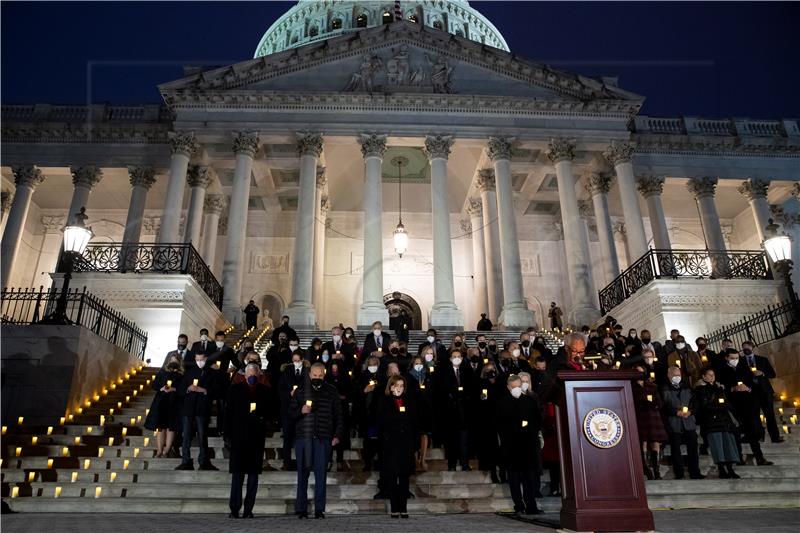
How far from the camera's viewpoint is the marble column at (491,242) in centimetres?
2705

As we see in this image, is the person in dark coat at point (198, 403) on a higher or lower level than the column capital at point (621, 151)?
lower

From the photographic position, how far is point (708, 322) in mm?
19594

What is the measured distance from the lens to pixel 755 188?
28312 mm

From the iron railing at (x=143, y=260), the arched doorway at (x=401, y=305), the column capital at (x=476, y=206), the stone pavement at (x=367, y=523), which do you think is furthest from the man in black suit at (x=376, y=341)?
the arched doorway at (x=401, y=305)

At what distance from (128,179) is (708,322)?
27777 millimetres

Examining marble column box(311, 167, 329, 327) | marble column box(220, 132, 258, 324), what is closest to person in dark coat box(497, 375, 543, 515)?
marble column box(220, 132, 258, 324)

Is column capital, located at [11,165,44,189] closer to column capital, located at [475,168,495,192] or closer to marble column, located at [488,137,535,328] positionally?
column capital, located at [475,168,495,192]

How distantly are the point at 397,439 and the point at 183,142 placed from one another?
68.5 ft

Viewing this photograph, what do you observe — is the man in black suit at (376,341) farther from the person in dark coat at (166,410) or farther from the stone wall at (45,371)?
the stone wall at (45,371)

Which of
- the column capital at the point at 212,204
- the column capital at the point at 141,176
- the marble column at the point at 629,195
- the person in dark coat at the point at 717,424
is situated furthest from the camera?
the column capital at the point at 212,204

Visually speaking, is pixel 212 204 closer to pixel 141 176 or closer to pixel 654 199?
pixel 141 176

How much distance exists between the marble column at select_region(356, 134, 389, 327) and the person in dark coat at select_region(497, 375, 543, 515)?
13.2 m

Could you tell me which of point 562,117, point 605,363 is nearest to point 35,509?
point 605,363

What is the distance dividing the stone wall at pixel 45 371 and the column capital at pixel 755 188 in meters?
29.7
